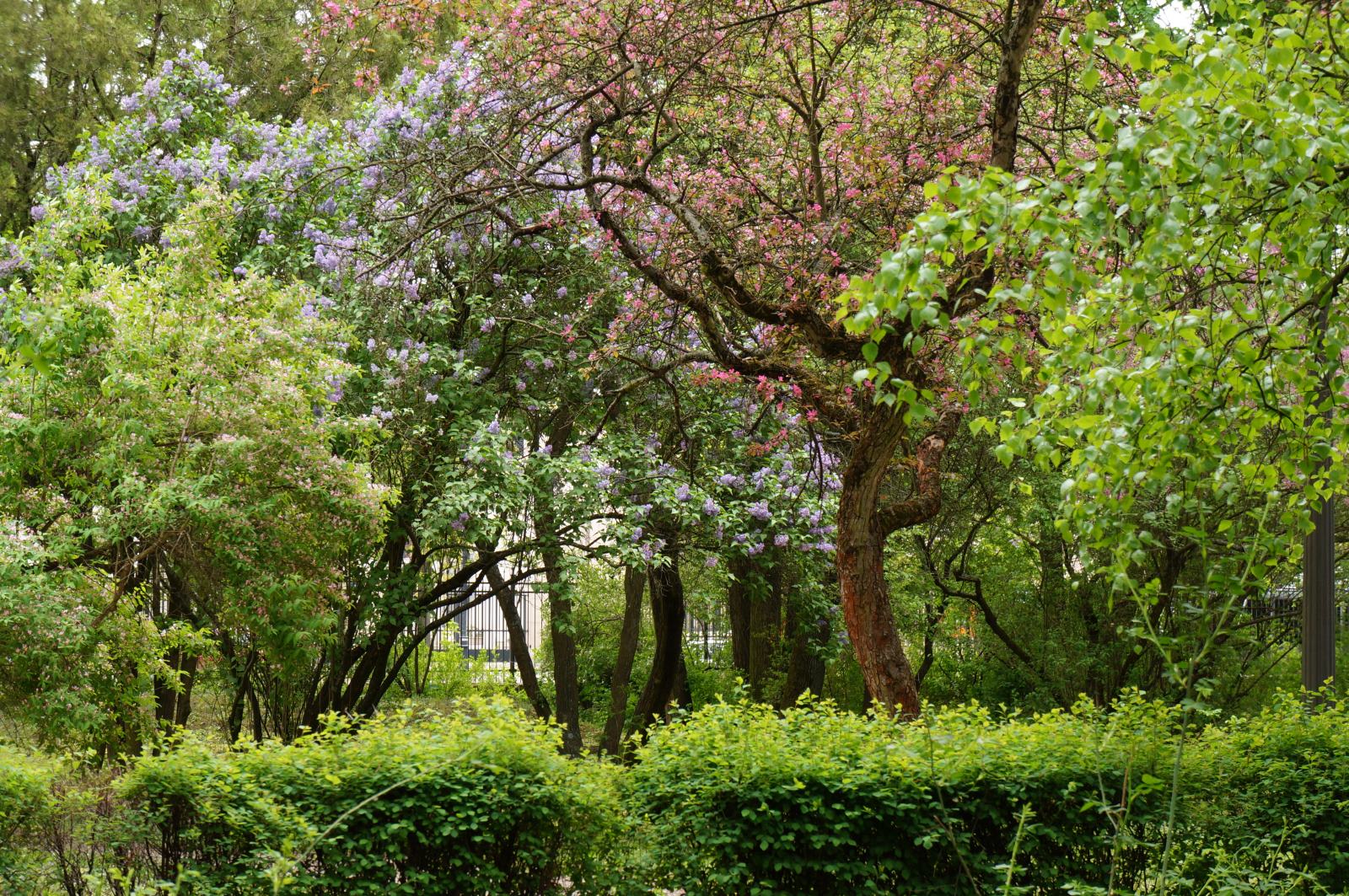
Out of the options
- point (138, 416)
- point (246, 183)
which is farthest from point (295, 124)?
point (138, 416)

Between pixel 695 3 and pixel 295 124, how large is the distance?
4.71 meters

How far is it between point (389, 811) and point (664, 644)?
21.5 feet

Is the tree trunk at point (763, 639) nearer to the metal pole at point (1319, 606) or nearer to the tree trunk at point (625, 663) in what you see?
the tree trunk at point (625, 663)

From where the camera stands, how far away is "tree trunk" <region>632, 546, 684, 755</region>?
10.7 meters

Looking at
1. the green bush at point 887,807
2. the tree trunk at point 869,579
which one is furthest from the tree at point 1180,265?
the tree trunk at point 869,579

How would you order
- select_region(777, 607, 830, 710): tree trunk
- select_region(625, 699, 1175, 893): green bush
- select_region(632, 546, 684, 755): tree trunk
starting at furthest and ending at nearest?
select_region(777, 607, 830, 710): tree trunk → select_region(632, 546, 684, 755): tree trunk → select_region(625, 699, 1175, 893): green bush

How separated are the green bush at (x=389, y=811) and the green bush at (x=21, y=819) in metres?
0.35

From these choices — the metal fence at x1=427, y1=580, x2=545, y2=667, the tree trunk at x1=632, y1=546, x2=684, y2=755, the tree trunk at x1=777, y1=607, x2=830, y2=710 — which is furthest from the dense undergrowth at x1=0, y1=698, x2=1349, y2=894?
the metal fence at x1=427, y1=580, x2=545, y2=667

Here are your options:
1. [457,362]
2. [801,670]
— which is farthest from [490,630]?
[457,362]

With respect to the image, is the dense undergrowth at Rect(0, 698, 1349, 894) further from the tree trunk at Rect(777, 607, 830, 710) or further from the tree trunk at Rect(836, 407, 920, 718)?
the tree trunk at Rect(777, 607, 830, 710)

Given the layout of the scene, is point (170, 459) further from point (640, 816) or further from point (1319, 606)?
point (1319, 606)

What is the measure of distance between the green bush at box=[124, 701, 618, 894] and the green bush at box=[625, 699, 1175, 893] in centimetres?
34

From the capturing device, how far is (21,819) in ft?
15.9

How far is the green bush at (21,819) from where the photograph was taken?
475cm
